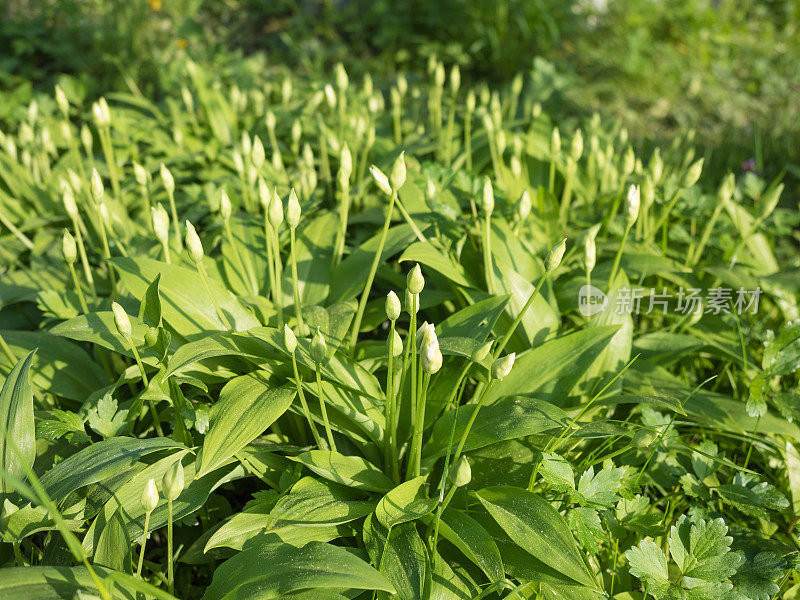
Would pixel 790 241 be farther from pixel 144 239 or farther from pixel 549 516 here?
pixel 144 239

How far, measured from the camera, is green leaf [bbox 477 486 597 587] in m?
1.57

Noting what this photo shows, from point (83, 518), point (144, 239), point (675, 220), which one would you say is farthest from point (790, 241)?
point (83, 518)

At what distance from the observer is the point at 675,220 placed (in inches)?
119

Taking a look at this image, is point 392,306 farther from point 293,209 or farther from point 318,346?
point 293,209

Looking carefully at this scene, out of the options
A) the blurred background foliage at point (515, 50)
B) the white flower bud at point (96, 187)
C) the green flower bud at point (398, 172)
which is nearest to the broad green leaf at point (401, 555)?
the green flower bud at point (398, 172)

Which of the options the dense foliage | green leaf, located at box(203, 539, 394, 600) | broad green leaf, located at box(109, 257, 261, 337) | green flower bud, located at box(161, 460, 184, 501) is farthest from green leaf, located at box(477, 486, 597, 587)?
broad green leaf, located at box(109, 257, 261, 337)

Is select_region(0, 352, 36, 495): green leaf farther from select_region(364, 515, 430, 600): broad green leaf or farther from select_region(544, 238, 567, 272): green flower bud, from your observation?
select_region(544, 238, 567, 272): green flower bud

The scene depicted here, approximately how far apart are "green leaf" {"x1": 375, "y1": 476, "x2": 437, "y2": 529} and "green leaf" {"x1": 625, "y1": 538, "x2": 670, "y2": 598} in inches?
21.5

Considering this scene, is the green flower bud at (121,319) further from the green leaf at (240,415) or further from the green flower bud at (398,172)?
the green flower bud at (398,172)

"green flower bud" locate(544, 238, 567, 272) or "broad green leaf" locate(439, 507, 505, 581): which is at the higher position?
"green flower bud" locate(544, 238, 567, 272)

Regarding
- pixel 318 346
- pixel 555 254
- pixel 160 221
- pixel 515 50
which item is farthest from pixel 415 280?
pixel 515 50

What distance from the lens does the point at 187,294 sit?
2.14 m

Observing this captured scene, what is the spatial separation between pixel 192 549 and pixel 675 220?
2.51 meters

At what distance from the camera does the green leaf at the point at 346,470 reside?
1.75 meters
